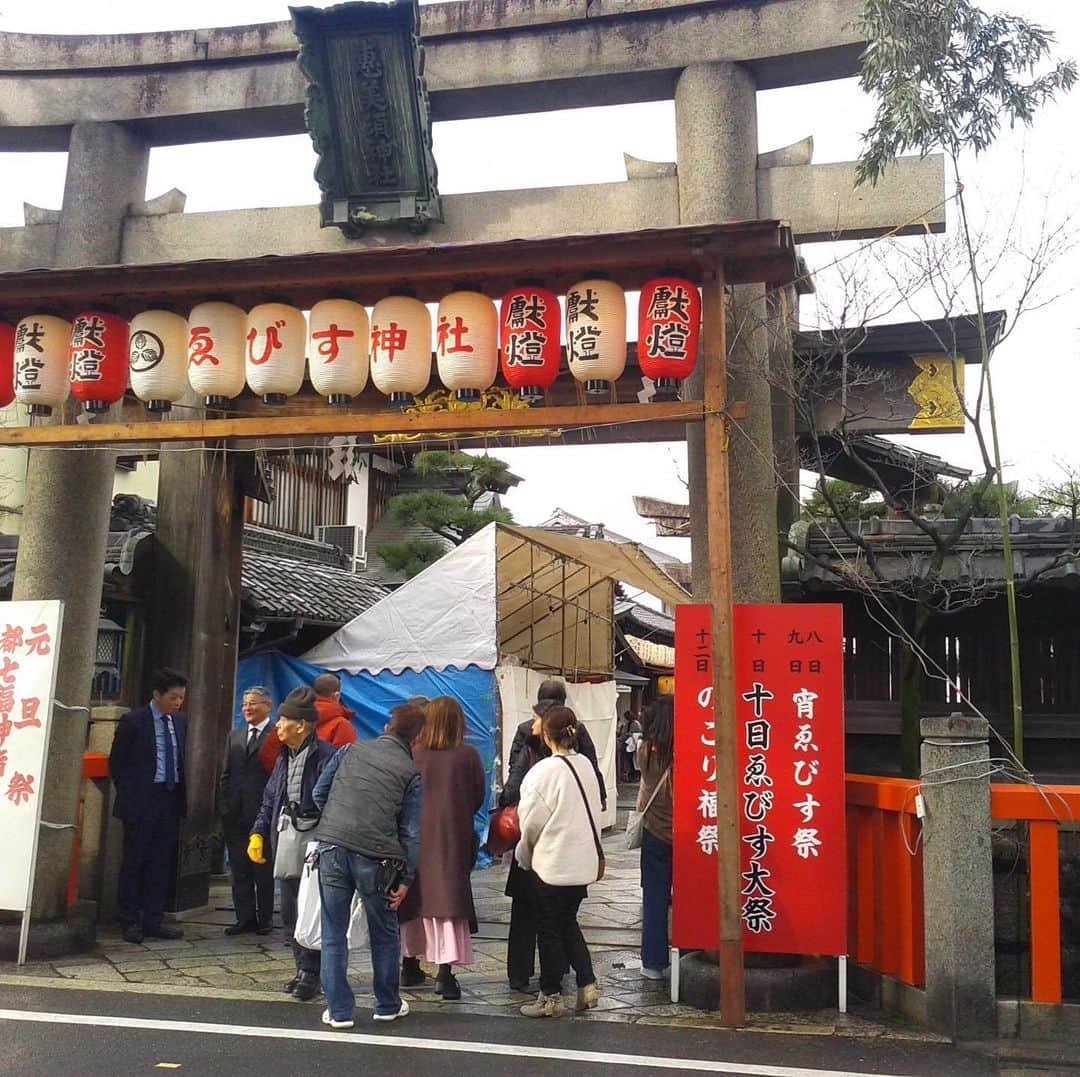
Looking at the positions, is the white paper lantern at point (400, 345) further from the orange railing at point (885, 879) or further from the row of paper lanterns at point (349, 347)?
the orange railing at point (885, 879)

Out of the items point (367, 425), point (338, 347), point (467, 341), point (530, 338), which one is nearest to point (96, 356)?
point (338, 347)

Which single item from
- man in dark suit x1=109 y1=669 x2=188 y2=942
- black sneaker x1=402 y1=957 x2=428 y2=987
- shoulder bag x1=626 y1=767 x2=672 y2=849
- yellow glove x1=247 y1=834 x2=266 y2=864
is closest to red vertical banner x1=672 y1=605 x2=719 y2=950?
shoulder bag x1=626 y1=767 x2=672 y2=849

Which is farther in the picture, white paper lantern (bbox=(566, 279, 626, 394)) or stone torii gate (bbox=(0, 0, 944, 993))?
stone torii gate (bbox=(0, 0, 944, 993))

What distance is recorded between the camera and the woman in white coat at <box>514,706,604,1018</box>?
23.2ft

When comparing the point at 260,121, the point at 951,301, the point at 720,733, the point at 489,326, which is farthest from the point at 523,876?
the point at 260,121

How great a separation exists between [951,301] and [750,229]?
2304 mm

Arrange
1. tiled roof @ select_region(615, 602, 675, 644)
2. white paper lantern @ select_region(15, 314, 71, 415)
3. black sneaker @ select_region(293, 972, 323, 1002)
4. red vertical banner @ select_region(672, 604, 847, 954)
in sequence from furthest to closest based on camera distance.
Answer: tiled roof @ select_region(615, 602, 675, 644) < white paper lantern @ select_region(15, 314, 71, 415) < black sneaker @ select_region(293, 972, 323, 1002) < red vertical banner @ select_region(672, 604, 847, 954)

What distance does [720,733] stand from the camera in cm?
700

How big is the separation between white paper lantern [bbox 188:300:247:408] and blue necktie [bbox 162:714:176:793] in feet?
10.6

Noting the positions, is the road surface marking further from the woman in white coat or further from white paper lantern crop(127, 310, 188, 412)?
white paper lantern crop(127, 310, 188, 412)

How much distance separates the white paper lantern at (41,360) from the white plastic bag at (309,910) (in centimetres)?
392

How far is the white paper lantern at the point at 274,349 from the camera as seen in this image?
8164 mm

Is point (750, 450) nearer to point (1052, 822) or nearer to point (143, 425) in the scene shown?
point (1052, 822)

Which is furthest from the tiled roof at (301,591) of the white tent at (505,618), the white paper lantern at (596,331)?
the white paper lantern at (596,331)
